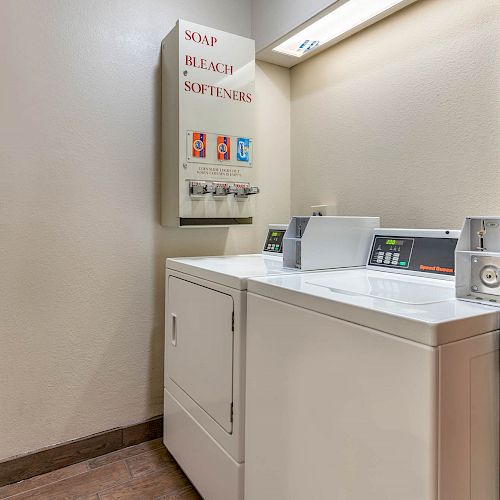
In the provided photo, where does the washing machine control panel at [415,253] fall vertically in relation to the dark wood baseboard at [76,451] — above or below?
above

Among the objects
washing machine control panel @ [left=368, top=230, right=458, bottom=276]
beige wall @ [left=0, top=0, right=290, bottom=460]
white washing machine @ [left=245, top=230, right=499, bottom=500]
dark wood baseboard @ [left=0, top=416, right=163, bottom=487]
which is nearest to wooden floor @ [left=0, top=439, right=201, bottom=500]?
dark wood baseboard @ [left=0, top=416, right=163, bottom=487]

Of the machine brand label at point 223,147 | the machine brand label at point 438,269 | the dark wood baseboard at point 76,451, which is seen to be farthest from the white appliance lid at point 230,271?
the dark wood baseboard at point 76,451

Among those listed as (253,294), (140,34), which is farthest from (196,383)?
(140,34)

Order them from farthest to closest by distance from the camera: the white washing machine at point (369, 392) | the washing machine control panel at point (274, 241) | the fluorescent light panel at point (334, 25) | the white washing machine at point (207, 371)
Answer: the washing machine control panel at point (274, 241), the fluorescent light panel at point (334, 25), the white washing machine at point (207, 371), the white washing machine at point (369, 392)

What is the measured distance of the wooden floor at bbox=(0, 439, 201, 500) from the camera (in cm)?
161

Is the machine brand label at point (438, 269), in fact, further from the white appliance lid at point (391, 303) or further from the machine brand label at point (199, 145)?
the machine brand label at point (199, 145)

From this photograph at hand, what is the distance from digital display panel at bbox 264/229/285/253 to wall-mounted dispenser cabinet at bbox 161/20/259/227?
18cm

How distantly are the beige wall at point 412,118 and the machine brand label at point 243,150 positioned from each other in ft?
1.46

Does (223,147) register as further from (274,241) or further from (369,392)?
(369,392)

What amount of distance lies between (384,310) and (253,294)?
0.51 metres

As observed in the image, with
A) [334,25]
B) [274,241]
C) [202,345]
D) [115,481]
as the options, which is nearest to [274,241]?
[274,241]

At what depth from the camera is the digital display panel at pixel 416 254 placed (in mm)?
1383

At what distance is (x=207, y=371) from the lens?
148cm

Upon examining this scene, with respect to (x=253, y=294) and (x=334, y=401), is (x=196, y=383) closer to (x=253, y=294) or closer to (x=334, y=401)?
(x=253, y=294)
